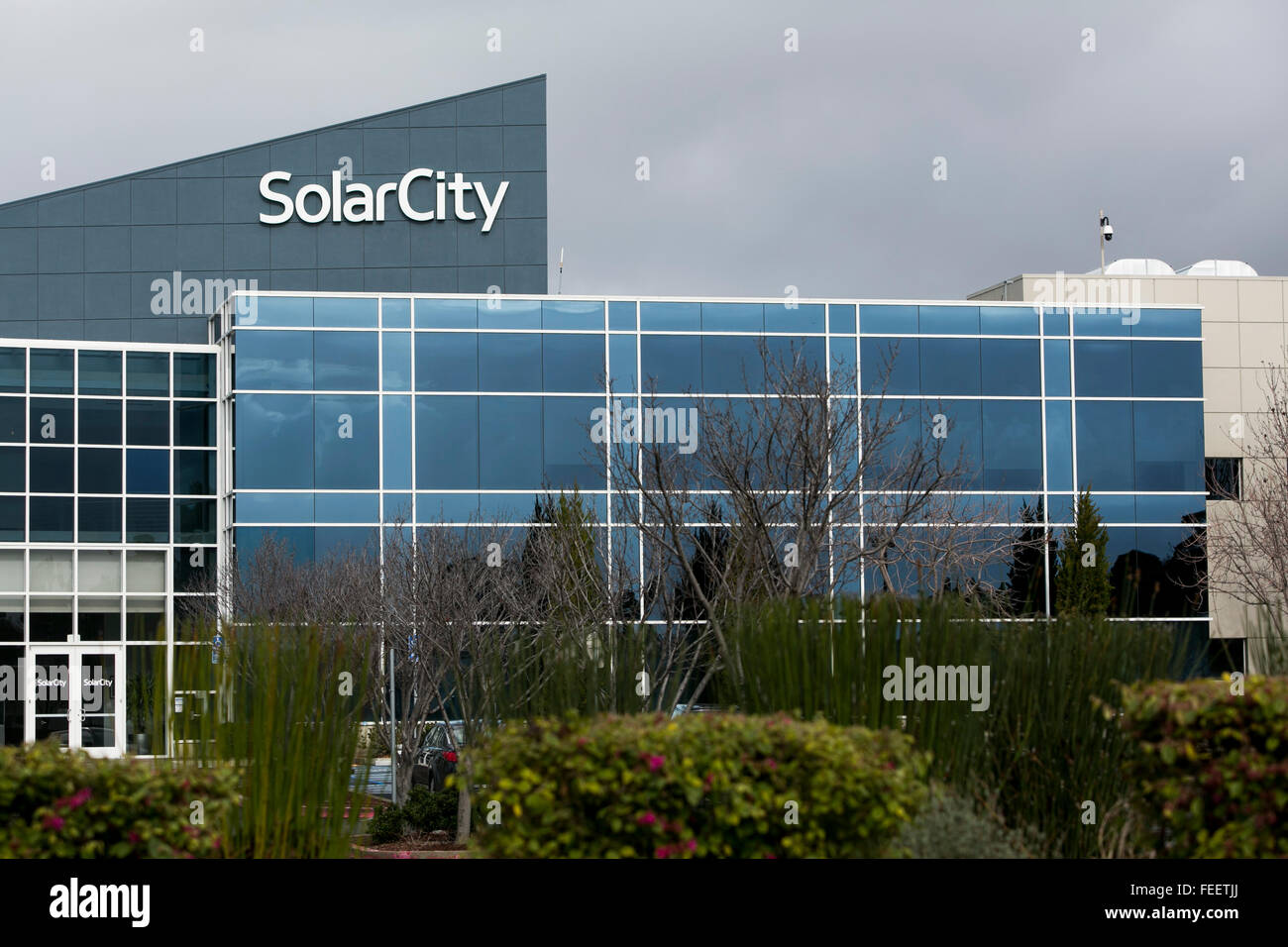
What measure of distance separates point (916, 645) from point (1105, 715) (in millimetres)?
1110

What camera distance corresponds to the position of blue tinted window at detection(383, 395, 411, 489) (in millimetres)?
33812

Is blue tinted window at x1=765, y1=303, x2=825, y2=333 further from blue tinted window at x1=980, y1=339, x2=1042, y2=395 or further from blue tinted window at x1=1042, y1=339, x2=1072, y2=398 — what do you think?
blue tinted window at x1=1042, y1=339, x2=1072, y2=398

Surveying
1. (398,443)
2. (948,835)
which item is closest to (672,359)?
(398,443)

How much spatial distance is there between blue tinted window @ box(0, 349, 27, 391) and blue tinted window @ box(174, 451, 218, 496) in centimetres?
364

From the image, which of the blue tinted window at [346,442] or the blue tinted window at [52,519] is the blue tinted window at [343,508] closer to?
the blue tinted window at [346,442]

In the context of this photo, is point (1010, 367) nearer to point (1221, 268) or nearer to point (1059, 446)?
point (1059, 446)

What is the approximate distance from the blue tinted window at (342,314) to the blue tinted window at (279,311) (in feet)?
0.66

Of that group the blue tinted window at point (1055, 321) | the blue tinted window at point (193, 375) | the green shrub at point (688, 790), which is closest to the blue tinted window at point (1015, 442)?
the blue tinted window at point (1055, 321)

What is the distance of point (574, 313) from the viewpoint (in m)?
35.2

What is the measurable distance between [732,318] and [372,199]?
9.83 meters

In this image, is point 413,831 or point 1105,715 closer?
point 1105,715

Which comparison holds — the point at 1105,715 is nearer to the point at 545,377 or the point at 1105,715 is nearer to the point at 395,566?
the point at 395,566
